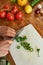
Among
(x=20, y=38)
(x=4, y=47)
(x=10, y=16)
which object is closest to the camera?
(x=4, y=47)

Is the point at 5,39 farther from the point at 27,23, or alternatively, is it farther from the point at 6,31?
the point at 27,23

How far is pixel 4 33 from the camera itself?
157 centimetres

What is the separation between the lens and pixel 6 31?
5.18 feet

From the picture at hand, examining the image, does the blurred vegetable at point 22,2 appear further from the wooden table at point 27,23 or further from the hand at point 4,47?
the hand at point 4,47

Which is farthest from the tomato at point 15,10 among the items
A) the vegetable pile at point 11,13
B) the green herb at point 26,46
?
the green herb at point 26,46

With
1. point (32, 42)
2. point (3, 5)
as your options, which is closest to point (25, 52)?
point (32, 42)

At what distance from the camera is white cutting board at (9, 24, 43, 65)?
151cm

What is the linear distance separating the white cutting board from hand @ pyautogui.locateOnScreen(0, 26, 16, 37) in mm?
64

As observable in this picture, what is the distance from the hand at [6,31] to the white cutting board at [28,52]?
0.06 m

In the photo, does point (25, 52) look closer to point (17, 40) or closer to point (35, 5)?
point (17, 40)

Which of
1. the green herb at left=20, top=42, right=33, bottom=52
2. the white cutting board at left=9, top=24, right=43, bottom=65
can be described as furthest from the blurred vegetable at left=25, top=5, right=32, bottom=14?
the green herb at left=20, top=42, right=33, bottom=52

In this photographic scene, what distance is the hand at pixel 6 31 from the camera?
1.57 metres

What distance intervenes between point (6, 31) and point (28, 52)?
198 millimetres

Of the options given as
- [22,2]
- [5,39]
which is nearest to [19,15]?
[22,2]
